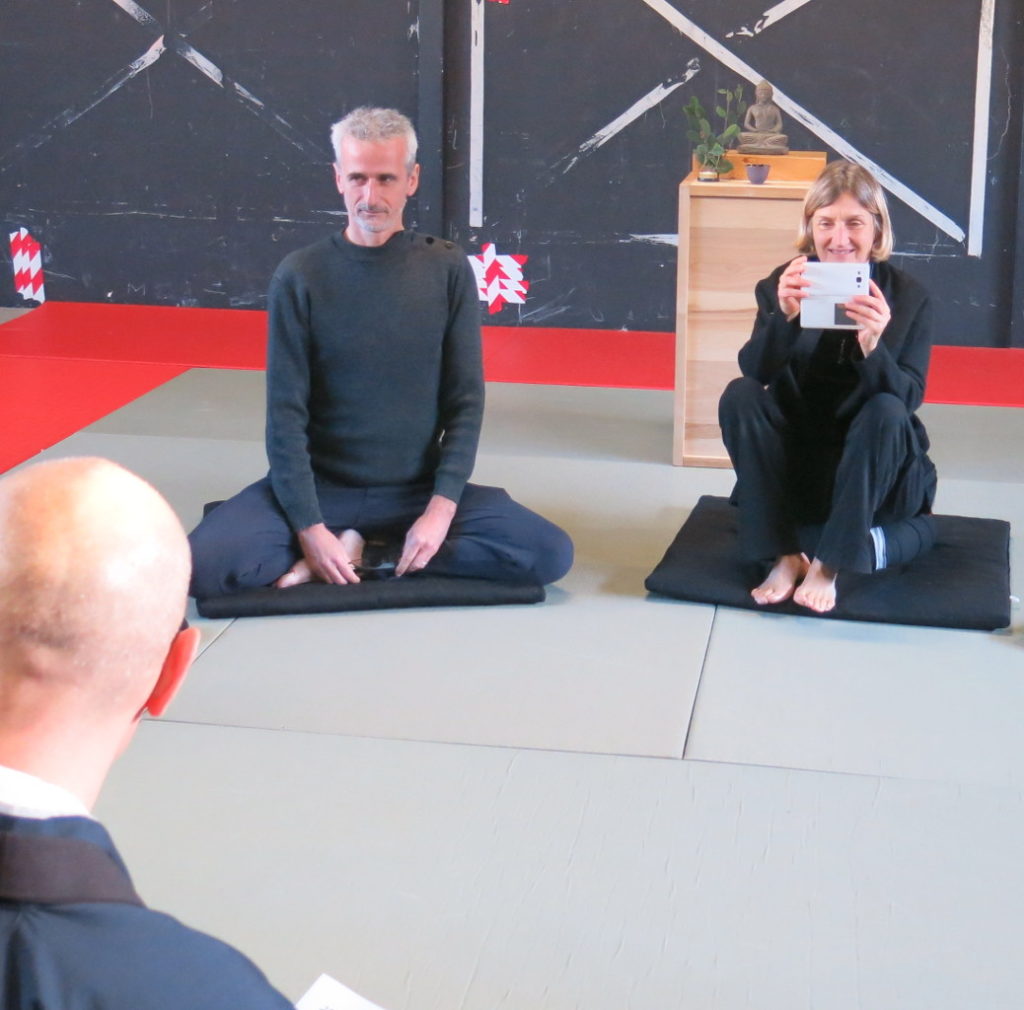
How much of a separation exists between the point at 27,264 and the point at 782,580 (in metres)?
4.70

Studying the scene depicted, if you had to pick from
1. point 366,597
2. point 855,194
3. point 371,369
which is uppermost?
point 855,194

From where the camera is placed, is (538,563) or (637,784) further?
(538,563)

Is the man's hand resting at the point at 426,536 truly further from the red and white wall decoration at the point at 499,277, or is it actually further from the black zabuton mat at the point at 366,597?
the red and white wall decoration at the point at 499,277

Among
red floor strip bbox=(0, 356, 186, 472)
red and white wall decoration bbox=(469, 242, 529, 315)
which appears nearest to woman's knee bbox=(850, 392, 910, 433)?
red floor strip bbox=(0, 356, 186, 472)

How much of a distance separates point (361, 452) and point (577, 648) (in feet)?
2.48

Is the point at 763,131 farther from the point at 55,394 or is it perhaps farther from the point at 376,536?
the point at 55,394

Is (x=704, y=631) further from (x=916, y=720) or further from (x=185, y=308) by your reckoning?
(x=185, y=308)

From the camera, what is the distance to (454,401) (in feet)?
11.9

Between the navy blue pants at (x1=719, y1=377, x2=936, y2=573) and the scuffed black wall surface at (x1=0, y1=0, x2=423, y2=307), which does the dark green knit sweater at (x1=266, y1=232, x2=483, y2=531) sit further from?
the scuffed black wall surface at (x1=0, y1=0, x2=423, y2=307)

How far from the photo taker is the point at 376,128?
3445 millimetres

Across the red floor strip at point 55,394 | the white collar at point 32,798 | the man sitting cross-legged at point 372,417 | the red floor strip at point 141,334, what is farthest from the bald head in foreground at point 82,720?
the red floor strip at point 141,334

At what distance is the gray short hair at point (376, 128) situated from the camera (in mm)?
3443

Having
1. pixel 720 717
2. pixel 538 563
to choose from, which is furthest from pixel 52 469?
pixel 538 563

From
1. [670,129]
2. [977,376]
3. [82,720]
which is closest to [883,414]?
[82,720]
